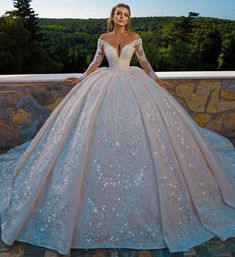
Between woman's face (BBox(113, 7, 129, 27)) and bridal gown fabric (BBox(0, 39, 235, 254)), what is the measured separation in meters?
0.37

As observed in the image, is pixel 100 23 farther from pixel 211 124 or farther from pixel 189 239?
pixel 189 239

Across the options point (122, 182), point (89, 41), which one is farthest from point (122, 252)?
point (89, 41)

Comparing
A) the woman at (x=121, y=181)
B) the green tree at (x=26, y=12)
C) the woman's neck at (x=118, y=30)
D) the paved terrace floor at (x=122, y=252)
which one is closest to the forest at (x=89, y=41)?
the green tree at (x=26, y=12)

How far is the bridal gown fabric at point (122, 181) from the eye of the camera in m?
2.36

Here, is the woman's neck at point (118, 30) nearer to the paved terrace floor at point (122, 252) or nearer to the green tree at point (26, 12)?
the paved terrace floor at point (122, 252)

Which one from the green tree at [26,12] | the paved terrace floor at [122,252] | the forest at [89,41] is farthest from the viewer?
the green tree at [26,12]

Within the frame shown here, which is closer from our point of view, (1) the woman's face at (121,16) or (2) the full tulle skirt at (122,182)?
(2) the full tulle skirt at (122,182)

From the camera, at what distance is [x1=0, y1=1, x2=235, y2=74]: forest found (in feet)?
69.9

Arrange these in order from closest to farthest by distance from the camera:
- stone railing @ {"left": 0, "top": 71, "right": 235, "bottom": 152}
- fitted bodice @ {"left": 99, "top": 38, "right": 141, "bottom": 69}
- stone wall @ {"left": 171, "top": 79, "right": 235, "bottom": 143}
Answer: fitted bodice @ {"left": 99, "top": 38, "right": 141, "bottom": 69} < stone railing @ {"left": 0, "top": 71, "right": 235, "bottom": 152} < stone wall @ {"left": 171, "top": 79, "right": 235, "bottom": 143}

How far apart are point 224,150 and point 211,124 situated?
51 centimetres

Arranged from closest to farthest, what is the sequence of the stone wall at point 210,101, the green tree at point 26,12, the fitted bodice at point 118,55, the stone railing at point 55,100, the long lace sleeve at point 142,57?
the fitted bodice at point 118,55
the long lace sleeve at point 142,57
the stone railing at point 55,100
the stone wall at point 210,101
the green tree at point 26,12

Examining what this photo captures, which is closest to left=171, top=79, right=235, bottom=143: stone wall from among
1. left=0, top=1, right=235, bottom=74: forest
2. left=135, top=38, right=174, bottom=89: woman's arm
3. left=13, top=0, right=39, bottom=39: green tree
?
left=135, top=38, right=174, bottom=89: woman's arm

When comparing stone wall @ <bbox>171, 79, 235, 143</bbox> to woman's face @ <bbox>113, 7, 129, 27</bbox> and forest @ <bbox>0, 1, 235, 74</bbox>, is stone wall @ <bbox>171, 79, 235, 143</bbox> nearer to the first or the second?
woman's face @ <bbox>113, 7, 129, 27</bbox>

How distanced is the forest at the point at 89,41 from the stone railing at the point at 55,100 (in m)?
14.0
